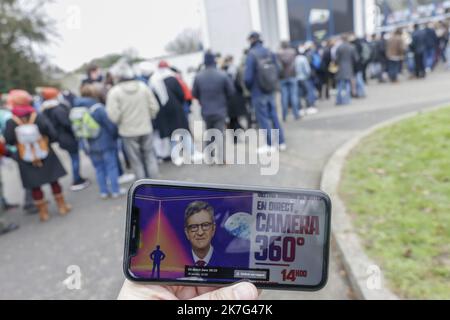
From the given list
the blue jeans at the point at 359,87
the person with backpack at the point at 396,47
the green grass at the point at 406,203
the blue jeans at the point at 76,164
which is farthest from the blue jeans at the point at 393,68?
the blue jeans at the point at 76,164

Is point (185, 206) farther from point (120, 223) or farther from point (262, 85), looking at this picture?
point (262, 85)

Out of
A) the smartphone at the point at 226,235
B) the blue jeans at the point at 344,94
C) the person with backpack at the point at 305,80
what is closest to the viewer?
the smartphone at the point at 226,235

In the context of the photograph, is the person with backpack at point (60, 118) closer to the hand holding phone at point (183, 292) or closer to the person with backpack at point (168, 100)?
the person with backpack at point (168, 100)

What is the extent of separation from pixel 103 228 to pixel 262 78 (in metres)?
3.30

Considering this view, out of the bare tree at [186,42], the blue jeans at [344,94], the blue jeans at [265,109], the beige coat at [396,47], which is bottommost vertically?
the blue jeans at [344,94]

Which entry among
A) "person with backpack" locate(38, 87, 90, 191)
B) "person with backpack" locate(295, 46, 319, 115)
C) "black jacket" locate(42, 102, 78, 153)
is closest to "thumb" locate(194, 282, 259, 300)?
"black jacket" locate(42, 102, 78, 153)

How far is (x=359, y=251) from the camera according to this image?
127 inches

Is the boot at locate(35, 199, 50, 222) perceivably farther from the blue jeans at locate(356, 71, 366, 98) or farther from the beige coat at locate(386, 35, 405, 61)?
the beige coat at locate(386, 35, 405, 61)

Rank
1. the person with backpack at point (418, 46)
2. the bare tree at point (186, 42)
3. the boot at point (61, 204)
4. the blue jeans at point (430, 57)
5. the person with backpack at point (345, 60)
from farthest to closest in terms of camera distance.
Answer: the bare tree at point (186, 42)
the blue jeans at point (430, 57)
the person with backpack at point (418, 46)
the person with backpack at point (345, 60)
the boot at point (61, 204)

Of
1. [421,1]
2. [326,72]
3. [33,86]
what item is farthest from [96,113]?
[421,1]

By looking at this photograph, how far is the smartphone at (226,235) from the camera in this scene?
1260 mm

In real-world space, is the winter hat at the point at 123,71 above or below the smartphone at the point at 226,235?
above

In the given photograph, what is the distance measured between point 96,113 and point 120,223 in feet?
5.06
